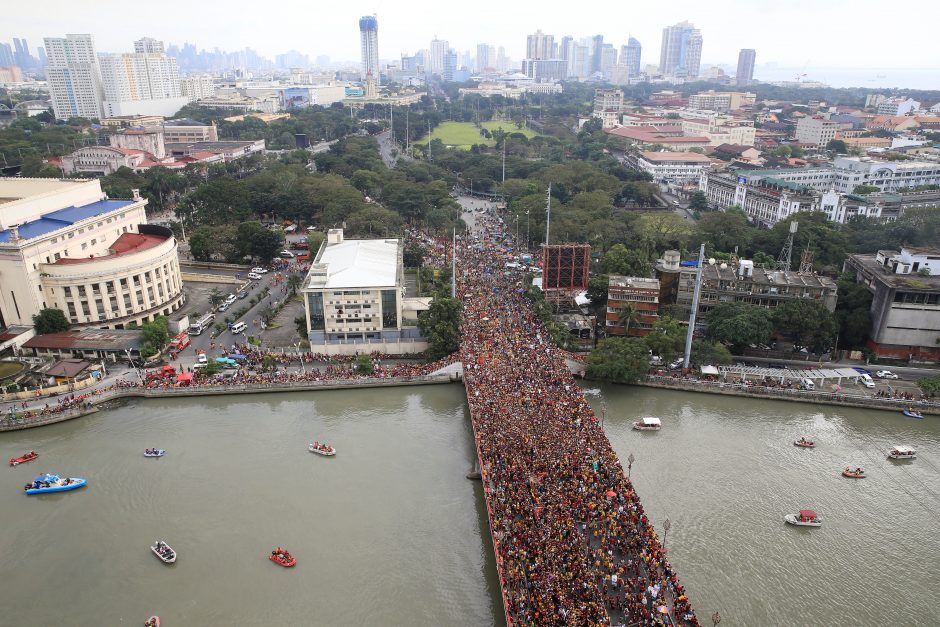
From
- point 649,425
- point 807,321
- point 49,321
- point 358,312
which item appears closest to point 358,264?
point 358,312

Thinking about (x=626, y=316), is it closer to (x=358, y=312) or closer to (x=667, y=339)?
(x=667, y=339)

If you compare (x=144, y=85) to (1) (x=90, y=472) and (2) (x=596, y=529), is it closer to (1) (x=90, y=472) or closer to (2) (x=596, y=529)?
(1) (x=90, y=472)

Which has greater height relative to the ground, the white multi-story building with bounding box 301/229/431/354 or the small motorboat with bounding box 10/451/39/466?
the white multi-story building with bounding box 301/229/431/354

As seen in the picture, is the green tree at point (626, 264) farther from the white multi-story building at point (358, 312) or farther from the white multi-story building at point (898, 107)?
the white multi-story building at point (898, 107)

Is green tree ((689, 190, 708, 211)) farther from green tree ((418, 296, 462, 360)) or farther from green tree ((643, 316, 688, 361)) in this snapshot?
green tree ((418, 296, 462, 360))

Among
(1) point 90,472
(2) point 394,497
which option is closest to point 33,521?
(1) point 90,472

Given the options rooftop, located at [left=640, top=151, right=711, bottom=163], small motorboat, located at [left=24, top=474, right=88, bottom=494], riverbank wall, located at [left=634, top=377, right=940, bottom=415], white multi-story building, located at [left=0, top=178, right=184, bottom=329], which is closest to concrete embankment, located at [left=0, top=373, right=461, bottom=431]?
small motorboat, located at [left=24, top=474, right=88, bottom=494]
